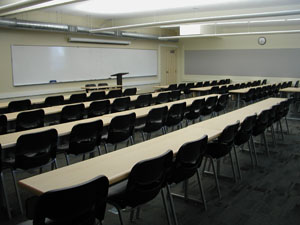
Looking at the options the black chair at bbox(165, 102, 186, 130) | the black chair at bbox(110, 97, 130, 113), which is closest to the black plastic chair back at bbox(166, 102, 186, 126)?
the black chair at bbox(165, 102, 186, 130)

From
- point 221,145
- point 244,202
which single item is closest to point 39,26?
point 221,145

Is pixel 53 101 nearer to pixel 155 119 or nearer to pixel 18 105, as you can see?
pixel 18 105

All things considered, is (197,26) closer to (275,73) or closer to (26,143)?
(275,73)

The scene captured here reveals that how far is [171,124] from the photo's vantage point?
222 inches

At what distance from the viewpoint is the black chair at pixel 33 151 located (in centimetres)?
329

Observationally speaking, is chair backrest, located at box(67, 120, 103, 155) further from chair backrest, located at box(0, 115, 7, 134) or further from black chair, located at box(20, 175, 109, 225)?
black chair, located at box(20, 175, 109, 225)

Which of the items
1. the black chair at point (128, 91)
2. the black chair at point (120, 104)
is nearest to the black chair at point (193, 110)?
the black chair at point (120, 104)

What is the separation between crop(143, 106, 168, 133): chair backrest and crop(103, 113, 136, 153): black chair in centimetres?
51

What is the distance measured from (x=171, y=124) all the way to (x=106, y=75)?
7.42 meters

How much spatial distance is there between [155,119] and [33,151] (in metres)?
2.29

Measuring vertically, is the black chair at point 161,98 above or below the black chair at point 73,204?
above

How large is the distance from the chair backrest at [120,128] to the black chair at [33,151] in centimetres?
94

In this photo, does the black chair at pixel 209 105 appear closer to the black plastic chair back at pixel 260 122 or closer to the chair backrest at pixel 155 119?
the chair backrest at pixel 155 119

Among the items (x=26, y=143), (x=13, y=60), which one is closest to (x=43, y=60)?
(x=13, y=60)
